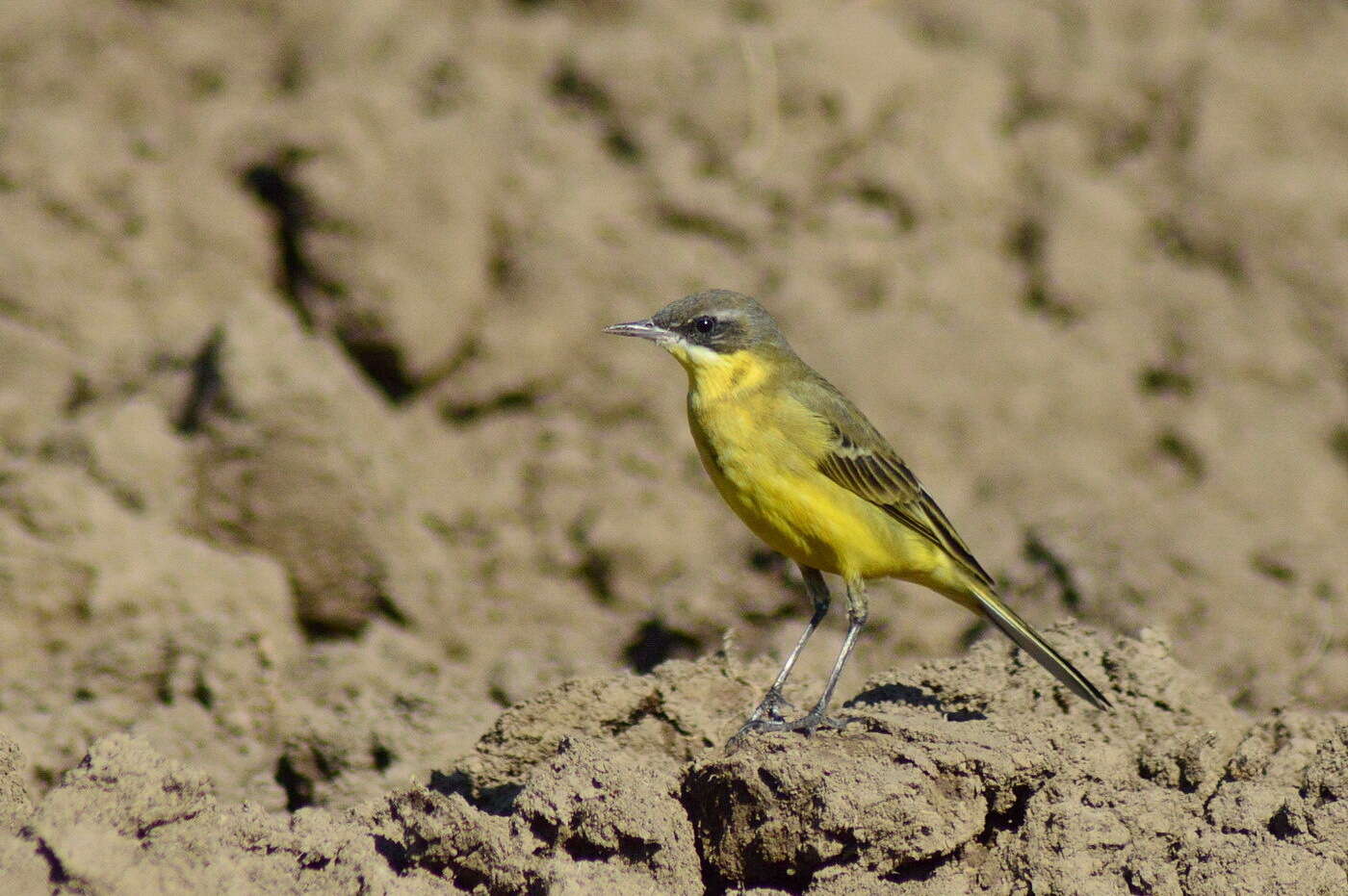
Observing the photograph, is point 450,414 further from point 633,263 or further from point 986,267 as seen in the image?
point 986,267

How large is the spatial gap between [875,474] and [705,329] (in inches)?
39.2

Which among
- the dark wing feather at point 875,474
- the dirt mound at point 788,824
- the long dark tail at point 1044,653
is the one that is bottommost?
the dirt mound at point 788,824

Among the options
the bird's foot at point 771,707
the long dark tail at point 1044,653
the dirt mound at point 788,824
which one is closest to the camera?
the dirt mound at point 788,824

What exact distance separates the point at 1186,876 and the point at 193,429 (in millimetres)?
5838

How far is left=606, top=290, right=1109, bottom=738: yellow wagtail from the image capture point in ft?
21.2

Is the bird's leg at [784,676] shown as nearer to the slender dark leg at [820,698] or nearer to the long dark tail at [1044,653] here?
the slender dark leg at [820,698]

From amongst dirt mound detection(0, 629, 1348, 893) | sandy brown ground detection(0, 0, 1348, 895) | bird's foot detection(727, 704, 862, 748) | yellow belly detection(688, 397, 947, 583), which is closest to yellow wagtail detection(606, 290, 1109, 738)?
yellow belly detection(688, 397, 947, 583)

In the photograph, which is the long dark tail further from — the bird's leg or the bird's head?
the bird's head

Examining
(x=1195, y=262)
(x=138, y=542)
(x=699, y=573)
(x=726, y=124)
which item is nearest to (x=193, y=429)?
(x=138, y=542)

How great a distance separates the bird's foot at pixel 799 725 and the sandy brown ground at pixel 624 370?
189 mm

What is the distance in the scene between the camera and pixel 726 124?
1095 centimetres

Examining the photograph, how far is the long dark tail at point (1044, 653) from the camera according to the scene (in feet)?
19.2

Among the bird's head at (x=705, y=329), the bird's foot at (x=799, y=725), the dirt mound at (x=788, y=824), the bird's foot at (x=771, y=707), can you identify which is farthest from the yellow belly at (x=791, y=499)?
the dirt mound at (x=788, y=824)

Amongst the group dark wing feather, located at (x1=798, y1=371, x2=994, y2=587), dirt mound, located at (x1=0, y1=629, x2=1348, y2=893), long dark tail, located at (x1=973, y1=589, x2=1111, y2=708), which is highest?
dark wing feather, located at (x1=798, y1=371, x2=994, y2=587)
